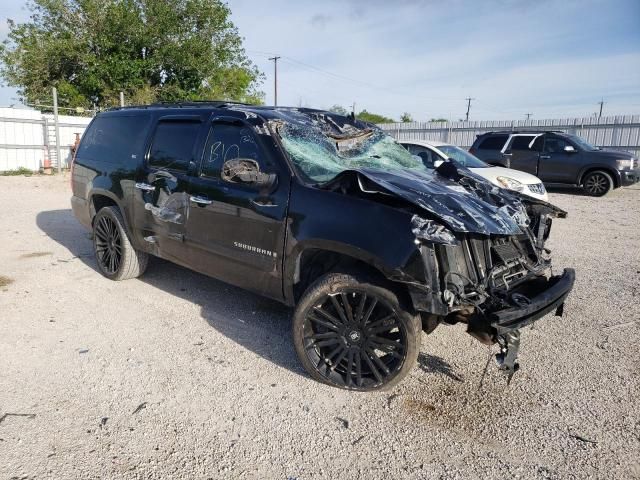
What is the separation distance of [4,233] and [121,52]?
2088cm

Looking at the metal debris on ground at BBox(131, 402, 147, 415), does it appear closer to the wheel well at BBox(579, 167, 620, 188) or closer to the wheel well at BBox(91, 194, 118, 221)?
the wheel well at BBox(91, 194, 118, 221)

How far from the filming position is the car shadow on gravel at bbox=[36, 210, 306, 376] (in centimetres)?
383

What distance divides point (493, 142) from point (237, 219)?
1226cm

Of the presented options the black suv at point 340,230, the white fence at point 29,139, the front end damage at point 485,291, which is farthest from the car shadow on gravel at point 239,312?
the white fence at point 29,139

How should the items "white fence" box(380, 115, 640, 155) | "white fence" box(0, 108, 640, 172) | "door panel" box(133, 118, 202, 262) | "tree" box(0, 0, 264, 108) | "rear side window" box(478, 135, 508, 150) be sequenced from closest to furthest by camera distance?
"door panel" box(133, 118, 202, 262) → "rear side window" box(478, 135, 508, 150) → "white fence" box(0, 108, 640, 172) → "white fence" box(380, 115, 640, 155) → "tree" box(0, 0, 264, 108)

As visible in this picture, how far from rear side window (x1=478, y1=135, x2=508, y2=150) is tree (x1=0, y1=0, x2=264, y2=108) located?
694 inches

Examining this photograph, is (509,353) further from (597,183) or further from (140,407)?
(597,183)

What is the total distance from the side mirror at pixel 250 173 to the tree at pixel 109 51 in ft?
76.4

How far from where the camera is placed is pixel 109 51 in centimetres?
2538

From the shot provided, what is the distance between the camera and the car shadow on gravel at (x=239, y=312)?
12.0 ft

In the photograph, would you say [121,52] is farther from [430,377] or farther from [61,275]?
[430,377]

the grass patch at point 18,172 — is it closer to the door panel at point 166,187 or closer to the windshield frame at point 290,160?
the door panel at point 166,187

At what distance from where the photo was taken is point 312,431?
2809 millimetres

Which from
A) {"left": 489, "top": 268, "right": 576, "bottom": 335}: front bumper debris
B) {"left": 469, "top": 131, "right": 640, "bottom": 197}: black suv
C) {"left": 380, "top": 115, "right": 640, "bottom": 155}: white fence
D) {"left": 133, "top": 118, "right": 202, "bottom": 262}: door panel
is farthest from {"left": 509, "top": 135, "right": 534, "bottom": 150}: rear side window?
{"left": 133, "top": 118, "right": 202, "bottom": 262}: door panel
